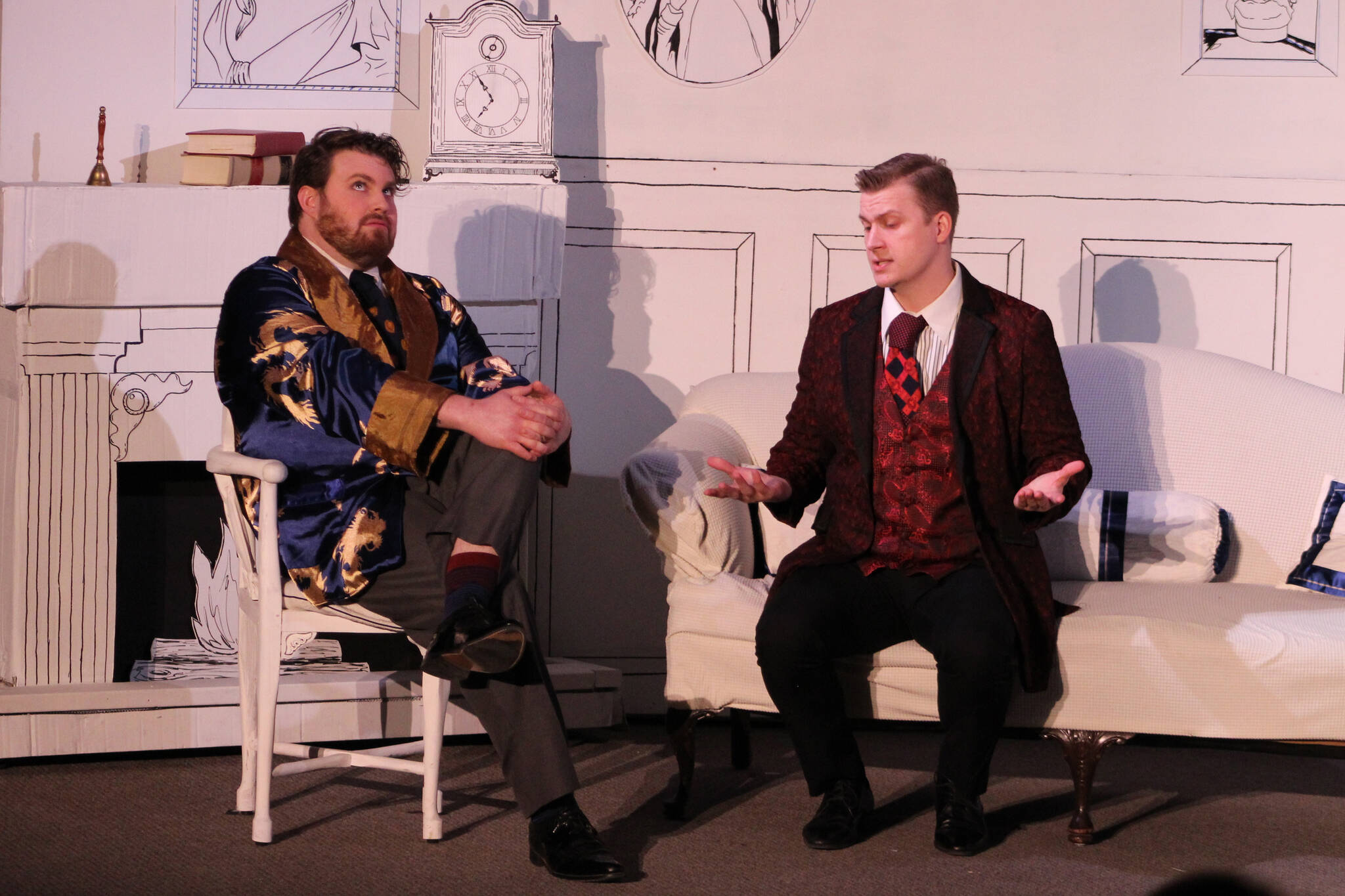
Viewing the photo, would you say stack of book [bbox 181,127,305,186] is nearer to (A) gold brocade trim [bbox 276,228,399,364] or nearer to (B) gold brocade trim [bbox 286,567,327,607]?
(A) gold brocade trim [bbox 276,228,399,364]

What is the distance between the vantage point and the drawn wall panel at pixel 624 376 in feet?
11.4

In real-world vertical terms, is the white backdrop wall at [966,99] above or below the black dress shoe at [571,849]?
above

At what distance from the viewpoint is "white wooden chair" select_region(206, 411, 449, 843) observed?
219cm

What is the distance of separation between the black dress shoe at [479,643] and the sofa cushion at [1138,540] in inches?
50.9

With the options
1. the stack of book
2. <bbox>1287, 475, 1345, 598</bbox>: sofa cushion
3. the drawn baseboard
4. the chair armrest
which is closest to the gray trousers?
the chair armrest

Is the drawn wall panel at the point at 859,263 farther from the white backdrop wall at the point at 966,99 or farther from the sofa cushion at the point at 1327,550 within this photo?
the sofa cushion at the point at 1327,550

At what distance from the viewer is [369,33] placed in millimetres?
3441

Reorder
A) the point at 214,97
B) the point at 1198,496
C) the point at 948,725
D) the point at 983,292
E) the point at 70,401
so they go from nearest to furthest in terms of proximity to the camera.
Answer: the point at 948,725
the point at 983,292
the point at 1198,496
the point at 70,401
the point at 214,97

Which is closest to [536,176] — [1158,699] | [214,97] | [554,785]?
[214,97]

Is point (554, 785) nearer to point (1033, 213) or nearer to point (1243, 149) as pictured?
point (1033, 213)

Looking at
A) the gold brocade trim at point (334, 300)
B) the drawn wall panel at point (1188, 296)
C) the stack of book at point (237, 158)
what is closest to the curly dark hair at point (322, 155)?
the gold brocade trim at point (334, 300)

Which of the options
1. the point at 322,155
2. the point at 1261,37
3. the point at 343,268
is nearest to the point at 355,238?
the point at 343,268

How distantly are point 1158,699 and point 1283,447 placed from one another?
0.94 m

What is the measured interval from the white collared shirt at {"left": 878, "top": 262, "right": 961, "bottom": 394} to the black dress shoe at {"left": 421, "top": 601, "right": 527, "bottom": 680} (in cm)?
96
